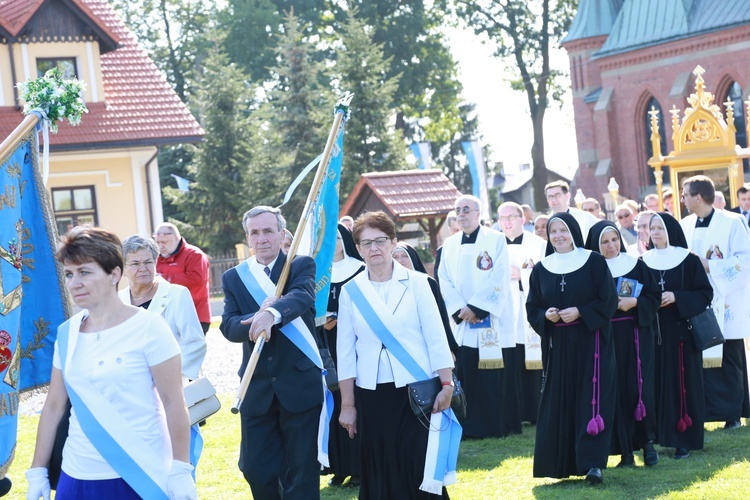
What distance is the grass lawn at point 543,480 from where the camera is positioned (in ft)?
27.9

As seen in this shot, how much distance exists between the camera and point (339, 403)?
9602 mm

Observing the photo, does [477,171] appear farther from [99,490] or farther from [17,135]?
[99,490]

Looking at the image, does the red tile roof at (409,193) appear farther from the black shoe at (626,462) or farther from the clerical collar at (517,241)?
the black shoe at (626,462)

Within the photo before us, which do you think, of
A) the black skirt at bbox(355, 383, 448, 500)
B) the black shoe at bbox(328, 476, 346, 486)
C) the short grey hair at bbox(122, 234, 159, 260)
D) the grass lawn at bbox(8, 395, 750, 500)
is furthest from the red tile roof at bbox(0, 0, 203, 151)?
the black skirt at bbox(355, 383, 448, 500)

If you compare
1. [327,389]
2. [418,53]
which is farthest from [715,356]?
[418,53]

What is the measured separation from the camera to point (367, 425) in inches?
282

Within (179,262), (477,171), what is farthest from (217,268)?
(179,262)

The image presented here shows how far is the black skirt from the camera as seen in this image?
7078 millimetres

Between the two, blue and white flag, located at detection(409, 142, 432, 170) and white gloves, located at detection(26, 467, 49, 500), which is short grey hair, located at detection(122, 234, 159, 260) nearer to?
white gloves, located at detection(26, 467, 49, 500)

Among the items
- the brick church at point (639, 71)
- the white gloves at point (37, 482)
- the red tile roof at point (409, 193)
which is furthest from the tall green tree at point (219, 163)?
the white gloves at point (37, 482)

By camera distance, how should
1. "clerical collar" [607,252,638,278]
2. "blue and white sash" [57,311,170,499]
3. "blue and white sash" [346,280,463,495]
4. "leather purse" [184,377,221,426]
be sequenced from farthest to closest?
"clerical collar" [607,252,638,278] → "blue and white sash" [346,280,463,495] → "leather purse" [184,377,221,426] → "blue and white sash" [57,311,170,499]

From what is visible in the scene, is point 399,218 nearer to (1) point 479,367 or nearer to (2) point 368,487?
(1) point 479,367

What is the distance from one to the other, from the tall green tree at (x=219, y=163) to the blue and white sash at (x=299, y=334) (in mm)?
34658

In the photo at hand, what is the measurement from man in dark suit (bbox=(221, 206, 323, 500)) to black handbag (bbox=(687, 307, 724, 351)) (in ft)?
13.8
